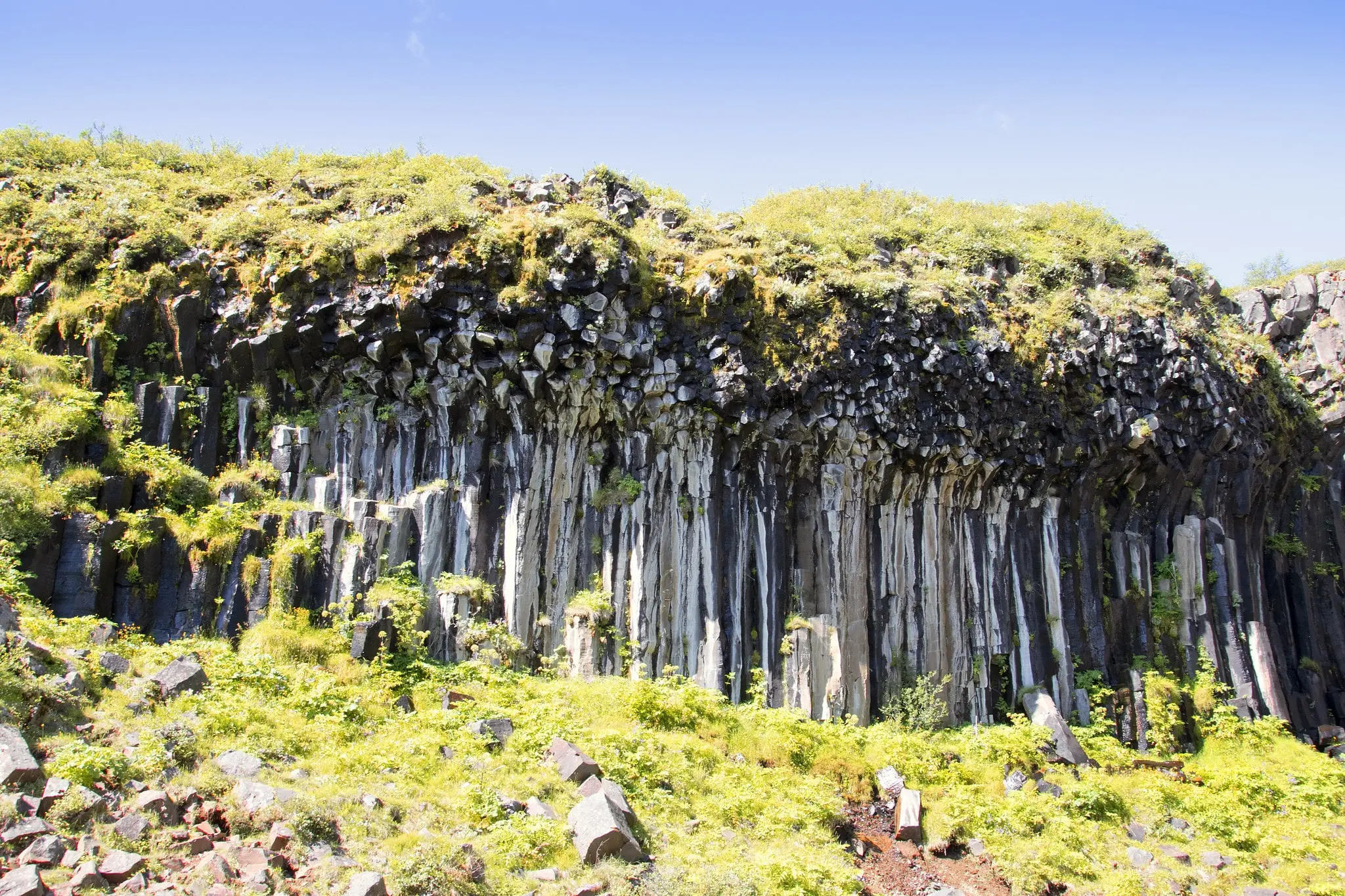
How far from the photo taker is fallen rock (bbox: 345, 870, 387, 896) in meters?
8.05

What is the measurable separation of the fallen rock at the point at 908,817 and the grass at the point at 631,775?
0.94ft

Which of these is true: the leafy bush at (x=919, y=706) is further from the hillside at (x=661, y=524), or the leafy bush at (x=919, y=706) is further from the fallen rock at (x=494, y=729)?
the fallen rock at (x=494, y=729)

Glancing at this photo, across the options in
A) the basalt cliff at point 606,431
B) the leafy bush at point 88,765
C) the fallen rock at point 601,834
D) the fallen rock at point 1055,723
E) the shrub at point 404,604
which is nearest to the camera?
the leafy bush at point 88,765

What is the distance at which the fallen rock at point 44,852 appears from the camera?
7461mm

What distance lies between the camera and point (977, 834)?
526 inches

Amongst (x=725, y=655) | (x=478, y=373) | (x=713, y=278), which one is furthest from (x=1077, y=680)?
(x=478, y=373)

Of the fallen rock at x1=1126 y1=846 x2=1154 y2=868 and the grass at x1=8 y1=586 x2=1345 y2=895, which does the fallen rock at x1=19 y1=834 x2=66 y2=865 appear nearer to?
the grass at x1=8 y1=586 x2=1345 y2=895

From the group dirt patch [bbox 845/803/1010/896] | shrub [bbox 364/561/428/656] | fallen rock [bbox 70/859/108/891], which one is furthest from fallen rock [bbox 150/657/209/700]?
dirt patch [bbox 845/803/1010/896]

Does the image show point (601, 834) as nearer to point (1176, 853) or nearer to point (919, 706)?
point (1176, 853)

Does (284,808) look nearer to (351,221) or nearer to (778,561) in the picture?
(778,561)

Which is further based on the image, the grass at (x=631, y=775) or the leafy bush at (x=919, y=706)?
the leafy bush at (x=919, y=706)

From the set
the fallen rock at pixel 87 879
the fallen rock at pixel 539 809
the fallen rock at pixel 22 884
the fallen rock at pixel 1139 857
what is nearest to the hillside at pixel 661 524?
the fallen rock at pixel 1139 857

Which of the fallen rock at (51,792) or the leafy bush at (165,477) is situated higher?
the leafy bush at (165,477)

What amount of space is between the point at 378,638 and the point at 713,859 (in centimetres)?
668
